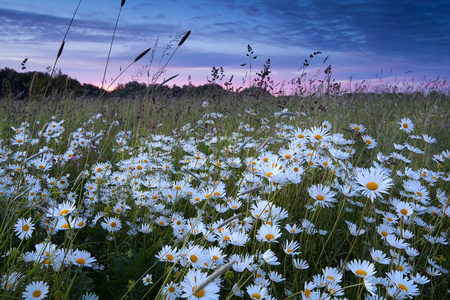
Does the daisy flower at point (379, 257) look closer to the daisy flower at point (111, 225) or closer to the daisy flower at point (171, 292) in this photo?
the daisy flower at point (171, 292)

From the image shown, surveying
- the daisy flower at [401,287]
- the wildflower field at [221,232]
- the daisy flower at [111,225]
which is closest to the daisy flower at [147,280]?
the wildflower field at [221,232]

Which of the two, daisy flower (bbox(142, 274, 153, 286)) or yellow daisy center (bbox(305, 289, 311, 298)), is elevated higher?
yellow daisy center (bbox(305, 289, 311, 298))

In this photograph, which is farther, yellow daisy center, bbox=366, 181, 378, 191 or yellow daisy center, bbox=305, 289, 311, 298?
yellow daisy center, bbox=366, 181, 378, 191

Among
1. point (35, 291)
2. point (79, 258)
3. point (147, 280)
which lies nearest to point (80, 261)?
point (79, 258)

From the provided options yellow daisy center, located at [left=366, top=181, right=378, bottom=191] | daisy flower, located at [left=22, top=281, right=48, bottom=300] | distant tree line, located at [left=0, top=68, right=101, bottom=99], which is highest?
distant tree line, located at [left=0, top=68, right=101, bottom=99]

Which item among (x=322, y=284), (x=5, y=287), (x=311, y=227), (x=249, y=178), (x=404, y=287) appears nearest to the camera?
(x=5, y=287)

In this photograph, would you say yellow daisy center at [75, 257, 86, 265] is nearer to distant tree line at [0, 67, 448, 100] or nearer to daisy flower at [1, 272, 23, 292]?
daisy flower at [1, 272, 23, 292]

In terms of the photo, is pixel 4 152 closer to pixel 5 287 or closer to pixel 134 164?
pixel 134 164

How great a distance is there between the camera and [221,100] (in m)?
5.25

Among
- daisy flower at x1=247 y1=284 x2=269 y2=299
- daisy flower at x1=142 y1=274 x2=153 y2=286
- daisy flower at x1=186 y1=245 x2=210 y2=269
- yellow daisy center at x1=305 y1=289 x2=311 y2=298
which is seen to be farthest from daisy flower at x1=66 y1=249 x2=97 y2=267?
yellow daisy center at x1=305 y1=289 x2=311 y2=298

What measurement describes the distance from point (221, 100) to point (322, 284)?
4201mm

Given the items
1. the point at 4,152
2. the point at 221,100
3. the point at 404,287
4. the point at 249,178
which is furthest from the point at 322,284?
the point at 221,100

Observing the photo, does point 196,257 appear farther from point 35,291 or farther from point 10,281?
point 10,281

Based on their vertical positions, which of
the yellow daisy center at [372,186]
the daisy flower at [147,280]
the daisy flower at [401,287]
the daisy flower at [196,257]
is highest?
the yellow daisy center at [372,186]
